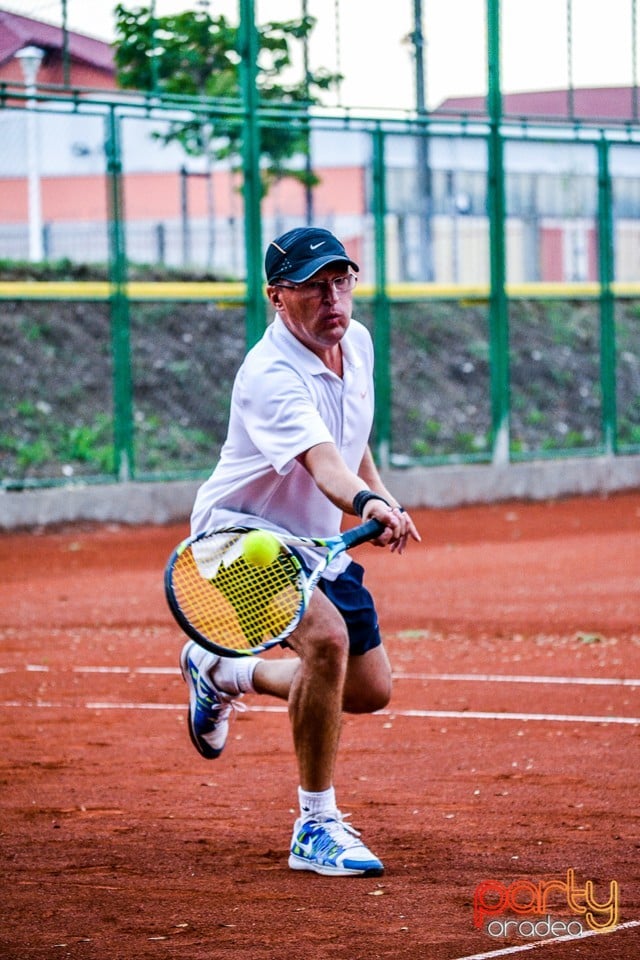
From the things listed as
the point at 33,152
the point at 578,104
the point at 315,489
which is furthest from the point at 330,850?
the point at 578,104

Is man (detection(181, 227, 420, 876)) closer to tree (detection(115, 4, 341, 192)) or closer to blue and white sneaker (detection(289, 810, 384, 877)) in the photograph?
blue and white sneaker (detection(289, 810, 384, 877))

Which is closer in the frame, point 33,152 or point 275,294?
point 275,294

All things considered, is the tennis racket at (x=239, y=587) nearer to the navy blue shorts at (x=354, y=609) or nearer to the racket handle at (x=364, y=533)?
the racket handle at (x=364, y=533)

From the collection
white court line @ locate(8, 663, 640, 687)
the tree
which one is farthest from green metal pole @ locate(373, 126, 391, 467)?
white court line @ locate(8, 663, 640, 687)

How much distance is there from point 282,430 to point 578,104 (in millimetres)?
15871

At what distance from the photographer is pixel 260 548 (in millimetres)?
4961

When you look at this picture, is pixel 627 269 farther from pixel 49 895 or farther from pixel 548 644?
pixel 49 895

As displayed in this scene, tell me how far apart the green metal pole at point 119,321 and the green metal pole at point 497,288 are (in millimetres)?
4524

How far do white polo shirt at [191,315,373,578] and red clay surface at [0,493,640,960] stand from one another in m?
1.05

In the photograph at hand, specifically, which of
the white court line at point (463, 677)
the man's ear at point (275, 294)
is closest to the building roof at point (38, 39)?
the white court line at point (463, 677)

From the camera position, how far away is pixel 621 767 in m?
6.50

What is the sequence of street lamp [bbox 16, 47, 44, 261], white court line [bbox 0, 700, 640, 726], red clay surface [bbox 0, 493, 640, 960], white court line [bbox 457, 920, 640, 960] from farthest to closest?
street lamp [bbox 16, 47, 44, 261] < white court line [bbox 0, 700, 640, 726] < red clay surface [bbox 0, 493, 640, 960] < white court line [bbox 457, 920, 640, 960]

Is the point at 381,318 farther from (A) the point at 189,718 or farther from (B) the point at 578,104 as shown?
(A) the point at 189,718

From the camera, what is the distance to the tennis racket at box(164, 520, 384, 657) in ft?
15.9
